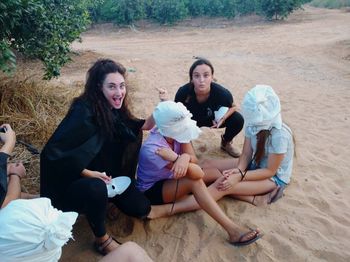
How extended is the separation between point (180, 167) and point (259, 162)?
0.83 metres

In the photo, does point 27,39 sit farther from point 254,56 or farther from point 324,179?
point 254,56

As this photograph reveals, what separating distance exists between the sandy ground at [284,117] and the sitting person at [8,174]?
58cm

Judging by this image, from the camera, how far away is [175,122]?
112 inches

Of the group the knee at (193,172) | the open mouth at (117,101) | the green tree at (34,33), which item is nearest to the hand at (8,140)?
the green tree at (34,33)

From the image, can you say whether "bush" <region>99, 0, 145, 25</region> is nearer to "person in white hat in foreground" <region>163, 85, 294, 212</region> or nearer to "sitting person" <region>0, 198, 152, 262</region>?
"person in white hat in foreground" <region>163, 85, 294, 212</region>

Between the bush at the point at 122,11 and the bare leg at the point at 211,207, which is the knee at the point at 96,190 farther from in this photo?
the bush at the point at 122,11

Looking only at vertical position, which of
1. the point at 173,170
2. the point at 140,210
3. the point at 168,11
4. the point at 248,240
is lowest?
the point at 168,11

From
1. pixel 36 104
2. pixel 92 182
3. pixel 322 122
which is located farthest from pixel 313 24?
pixel 92 182

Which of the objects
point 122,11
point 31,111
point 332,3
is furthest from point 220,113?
point 332,3

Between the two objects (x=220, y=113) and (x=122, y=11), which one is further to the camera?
(x=122, y=11)

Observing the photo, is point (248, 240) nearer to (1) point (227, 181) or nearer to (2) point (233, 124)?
(1) point (227, 181)

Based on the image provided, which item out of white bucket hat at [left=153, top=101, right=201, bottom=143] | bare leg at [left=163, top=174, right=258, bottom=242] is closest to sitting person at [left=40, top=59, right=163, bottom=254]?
white bucket hat at [left=153, top=101, right=201, bottom=143]

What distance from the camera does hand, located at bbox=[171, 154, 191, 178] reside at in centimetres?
274

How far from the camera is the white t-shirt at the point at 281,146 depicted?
2988mm
